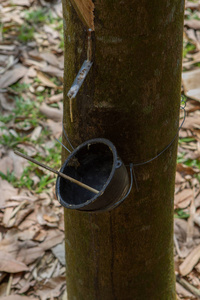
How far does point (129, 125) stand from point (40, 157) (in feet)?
6.06

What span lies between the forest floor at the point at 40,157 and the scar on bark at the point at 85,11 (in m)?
1.07

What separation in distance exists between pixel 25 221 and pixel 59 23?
7.92 feet

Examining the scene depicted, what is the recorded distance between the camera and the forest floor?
2572 millimetres

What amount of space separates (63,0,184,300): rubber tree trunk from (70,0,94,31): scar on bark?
19 millimetres

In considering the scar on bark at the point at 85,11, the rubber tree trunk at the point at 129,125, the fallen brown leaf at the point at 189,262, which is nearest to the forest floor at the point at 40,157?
the fallen brown leaf at the point at 189,262

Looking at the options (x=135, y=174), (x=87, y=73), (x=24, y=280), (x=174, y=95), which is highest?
(x=87, y=73)

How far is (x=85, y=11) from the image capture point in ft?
4.11

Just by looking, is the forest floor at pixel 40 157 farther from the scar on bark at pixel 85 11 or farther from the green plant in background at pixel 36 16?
the scar on bark at pixel 85 11

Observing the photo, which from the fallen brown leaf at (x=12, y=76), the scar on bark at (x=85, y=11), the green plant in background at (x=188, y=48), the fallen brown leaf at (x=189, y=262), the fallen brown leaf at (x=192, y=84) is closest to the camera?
the scar on bark at (x=85, y=11)

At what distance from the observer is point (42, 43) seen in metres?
4.28

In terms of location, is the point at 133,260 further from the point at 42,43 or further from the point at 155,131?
the point at 42,43

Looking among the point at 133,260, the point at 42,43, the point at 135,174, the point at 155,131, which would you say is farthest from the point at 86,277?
the point at 42,43

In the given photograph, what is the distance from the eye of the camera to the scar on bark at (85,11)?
4.04 ft

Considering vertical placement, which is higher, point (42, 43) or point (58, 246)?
point (42, 43)
